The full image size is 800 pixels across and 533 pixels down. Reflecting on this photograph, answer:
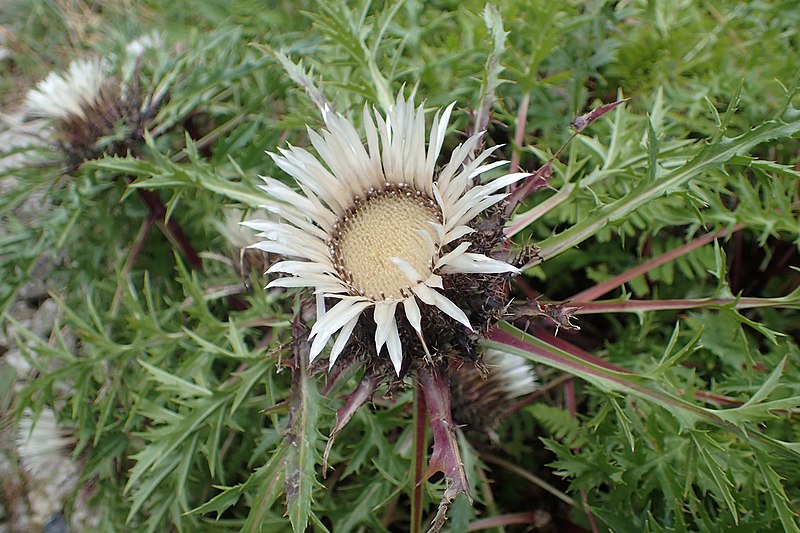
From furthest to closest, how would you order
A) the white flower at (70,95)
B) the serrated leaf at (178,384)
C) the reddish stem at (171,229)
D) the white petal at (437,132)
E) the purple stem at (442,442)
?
the reddish stem at (171,229) < the white flower at (70,95) < the serrated leaf at (178,384) < the white petal at (437,132) < the purple stem at (442,442)

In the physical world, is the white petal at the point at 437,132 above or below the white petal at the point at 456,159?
above

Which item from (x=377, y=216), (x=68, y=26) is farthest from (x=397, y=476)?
(x=68, y=26)

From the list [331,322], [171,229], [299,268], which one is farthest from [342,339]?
[171,229]

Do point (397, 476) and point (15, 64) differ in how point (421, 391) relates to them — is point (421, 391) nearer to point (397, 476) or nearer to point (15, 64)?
point (397, 476)

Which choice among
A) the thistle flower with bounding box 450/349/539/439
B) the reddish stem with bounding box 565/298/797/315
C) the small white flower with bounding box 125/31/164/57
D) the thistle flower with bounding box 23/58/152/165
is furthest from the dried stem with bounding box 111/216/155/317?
the reddish stem with bounding box 565/298/797/315

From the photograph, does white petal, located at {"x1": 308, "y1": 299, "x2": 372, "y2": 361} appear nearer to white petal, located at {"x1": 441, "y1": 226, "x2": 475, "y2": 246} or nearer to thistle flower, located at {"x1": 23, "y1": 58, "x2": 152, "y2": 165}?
white petal, located at {"x1": 441, "y1": 226, "x2": 475, "y2": 246}

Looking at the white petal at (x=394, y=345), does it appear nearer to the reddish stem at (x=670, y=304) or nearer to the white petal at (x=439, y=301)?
the white petal at (x=439, y=301)

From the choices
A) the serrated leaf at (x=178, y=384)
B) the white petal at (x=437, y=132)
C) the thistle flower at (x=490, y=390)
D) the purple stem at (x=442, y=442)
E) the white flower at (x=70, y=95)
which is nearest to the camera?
the purple stem at (x=442, y=442)

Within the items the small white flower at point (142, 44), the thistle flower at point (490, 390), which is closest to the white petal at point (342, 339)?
the thistle flower at point (490, 390)
